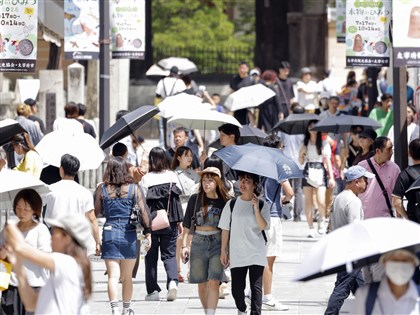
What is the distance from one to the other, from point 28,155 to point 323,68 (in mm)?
27167

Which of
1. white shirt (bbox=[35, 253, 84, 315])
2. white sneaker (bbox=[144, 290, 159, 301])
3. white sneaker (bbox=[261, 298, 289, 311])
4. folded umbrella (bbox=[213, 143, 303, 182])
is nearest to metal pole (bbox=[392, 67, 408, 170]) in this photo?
white sneaker (bbox=[261, 298, 289, 311])

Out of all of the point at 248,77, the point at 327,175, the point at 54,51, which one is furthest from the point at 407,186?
the point at 54,51

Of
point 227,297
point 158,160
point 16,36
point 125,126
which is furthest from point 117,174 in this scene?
point 16,36

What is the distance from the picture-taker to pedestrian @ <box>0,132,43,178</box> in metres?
15.8

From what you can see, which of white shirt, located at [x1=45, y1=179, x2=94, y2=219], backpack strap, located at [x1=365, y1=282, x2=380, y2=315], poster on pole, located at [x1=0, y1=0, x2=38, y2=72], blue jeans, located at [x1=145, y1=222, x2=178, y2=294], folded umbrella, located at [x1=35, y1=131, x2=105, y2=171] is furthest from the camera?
poster on pole, located at [x1=0, y1=0, x2=38, y2=72]

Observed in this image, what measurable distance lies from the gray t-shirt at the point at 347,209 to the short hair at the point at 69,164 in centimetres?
238

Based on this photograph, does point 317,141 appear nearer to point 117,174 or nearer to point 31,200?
point 117,174

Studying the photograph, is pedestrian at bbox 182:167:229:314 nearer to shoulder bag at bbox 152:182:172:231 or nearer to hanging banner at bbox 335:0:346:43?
shoulder bag at bbox 152:182:172:231

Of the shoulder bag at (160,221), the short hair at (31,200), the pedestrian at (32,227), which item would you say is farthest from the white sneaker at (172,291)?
the short hair at (31,200)

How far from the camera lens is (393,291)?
8109 millimetres

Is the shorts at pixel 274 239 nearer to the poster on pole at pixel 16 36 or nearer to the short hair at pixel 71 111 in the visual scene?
the poster on pole at pixel 16 36

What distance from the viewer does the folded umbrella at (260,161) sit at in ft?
41.4

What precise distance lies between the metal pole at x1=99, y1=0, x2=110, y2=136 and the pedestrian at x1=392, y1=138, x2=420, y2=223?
6.64 meters

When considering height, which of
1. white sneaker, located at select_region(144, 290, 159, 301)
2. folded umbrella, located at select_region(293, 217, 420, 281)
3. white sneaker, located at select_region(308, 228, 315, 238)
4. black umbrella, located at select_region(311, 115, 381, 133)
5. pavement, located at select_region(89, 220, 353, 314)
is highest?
black umbrella, located at select_region(311, 115, 381, 133)
